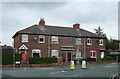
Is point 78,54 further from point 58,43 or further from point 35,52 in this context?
point 35,52

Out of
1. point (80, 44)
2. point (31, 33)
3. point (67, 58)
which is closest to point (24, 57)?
point (31, 33)

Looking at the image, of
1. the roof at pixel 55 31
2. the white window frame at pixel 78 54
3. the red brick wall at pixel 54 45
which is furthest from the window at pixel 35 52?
the white window frame at pixel 78 54

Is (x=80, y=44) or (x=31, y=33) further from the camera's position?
(x=80, y=44)

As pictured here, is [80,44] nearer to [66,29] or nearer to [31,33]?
[66,29]

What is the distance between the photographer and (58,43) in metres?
35.7

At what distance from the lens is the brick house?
33.4 meters

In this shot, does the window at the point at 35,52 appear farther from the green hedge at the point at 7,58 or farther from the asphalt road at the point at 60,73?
the asphalt road at the point at 60,73

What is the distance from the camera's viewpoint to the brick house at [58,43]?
33.4 m

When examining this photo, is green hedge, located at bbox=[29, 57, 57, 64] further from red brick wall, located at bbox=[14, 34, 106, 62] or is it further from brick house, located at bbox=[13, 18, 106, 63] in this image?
red brick wall, located at bbox=[14, 34, 106, 62]

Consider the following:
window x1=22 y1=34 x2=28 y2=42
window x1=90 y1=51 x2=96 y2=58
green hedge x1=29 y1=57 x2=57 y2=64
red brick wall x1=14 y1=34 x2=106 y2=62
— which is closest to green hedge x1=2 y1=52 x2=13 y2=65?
green hedge x1=29 y1=57 x2=57 y2=64

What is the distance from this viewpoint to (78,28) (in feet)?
137

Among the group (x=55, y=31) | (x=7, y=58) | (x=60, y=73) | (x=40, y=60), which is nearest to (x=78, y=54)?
(x=55, y=31)

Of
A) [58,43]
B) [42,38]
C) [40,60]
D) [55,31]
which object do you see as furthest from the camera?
[55,31]

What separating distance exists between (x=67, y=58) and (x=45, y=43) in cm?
548
